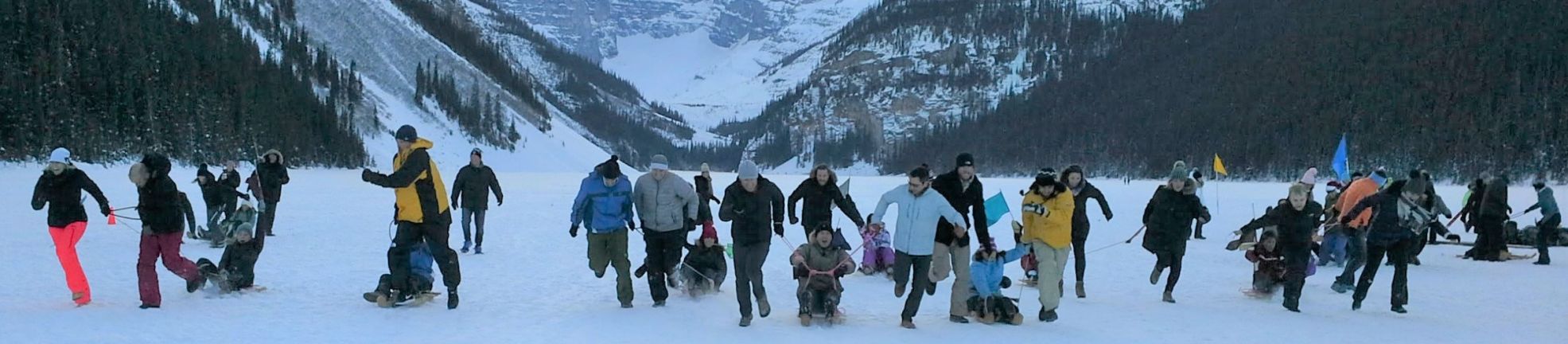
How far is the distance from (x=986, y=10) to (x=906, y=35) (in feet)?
51.9

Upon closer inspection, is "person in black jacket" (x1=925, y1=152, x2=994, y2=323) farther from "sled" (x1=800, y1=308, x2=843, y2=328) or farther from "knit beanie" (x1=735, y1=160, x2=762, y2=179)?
"knit beanie" (x1=735, y1=160, x2=762, y2=179)

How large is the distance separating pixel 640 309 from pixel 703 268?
98 cm

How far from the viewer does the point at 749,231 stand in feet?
25.0

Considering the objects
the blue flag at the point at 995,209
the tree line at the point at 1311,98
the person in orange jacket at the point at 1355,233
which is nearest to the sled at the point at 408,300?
the blue flag at the point at 995,209

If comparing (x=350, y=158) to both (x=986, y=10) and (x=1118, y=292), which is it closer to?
(x=1118, y=292)

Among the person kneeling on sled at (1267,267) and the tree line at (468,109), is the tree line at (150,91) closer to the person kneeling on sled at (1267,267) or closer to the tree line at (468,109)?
the tree line at (468,109)

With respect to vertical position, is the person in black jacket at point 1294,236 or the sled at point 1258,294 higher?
the person in black jacket at point 1294,236

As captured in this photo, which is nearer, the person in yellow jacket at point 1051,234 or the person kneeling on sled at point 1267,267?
the person in yellow jacket at point 1051,234

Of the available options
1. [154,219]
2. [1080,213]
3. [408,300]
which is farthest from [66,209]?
[1080,213]

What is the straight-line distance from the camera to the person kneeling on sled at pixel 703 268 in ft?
29.6

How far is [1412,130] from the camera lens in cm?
7831

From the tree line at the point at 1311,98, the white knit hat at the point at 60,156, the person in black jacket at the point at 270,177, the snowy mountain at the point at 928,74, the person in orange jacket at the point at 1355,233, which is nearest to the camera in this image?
the white knit hat at the point at 60,156

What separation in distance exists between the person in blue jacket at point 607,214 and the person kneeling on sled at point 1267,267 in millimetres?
6076

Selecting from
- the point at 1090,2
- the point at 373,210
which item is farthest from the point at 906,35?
the point at 373,210
